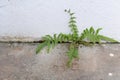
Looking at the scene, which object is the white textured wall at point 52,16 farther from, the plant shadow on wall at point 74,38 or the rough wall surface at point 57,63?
the rough wall surface at point 57,63

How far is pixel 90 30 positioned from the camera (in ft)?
10.2

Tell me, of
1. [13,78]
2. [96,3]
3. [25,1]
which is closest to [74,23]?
[96,3]

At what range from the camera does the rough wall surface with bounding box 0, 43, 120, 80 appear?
279 centimetres

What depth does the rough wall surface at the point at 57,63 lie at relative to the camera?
9.14 feet

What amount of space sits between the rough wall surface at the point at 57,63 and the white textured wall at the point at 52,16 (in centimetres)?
20

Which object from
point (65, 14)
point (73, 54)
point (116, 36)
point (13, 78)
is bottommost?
point (13, 78)

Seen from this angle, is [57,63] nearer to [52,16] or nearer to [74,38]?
[74,38]

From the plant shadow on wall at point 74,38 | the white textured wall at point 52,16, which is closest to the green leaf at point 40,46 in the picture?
the plant shadow on wall at point 74,38

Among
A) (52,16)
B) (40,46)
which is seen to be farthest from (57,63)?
Result: (52,16)

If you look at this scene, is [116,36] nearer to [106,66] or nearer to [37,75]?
[106,66]

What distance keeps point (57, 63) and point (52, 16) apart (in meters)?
0.59

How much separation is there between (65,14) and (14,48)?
2.45ft

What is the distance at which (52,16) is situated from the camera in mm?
3172

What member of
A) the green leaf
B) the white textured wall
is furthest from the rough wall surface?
the white textured wall
